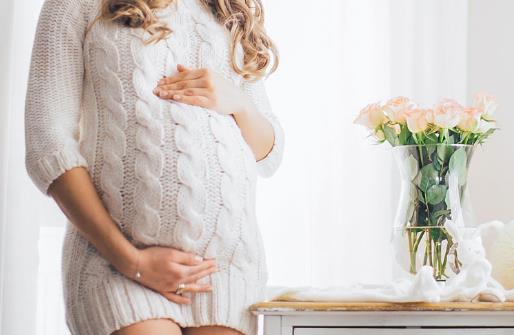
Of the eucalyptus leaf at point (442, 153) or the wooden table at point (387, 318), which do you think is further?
the eucalyptus leaf at point (442, 153)

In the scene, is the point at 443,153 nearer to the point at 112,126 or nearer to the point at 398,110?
the point at 398,110

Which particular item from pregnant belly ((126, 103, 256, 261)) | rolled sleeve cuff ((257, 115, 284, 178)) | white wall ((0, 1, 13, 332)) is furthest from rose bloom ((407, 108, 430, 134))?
white wall ((0, 1, 13, 332))

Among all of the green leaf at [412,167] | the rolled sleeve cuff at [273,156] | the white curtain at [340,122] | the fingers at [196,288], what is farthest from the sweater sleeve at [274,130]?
the white curtain at [340,122]

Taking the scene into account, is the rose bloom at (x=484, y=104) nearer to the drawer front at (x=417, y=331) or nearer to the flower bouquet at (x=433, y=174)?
the flower bouquet at (x=433, y=174)

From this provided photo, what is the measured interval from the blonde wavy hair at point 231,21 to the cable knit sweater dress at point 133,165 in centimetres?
2

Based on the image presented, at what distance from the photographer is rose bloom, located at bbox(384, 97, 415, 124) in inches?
65.9

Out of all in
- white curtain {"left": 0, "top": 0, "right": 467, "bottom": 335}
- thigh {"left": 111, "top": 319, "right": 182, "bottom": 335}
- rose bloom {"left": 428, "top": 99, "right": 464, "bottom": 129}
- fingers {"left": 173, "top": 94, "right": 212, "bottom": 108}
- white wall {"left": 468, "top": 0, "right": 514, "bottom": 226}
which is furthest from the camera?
white curtain {"left": 0, "top": 0, "right": 467, "bottom": 335}

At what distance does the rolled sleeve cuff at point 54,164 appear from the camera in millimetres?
1376

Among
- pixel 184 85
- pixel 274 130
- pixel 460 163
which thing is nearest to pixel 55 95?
pixel 184 85

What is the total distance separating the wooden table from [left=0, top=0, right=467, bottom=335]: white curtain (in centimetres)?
100

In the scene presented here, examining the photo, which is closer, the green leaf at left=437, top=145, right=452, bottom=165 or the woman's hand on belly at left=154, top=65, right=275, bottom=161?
the woman's hand on belly at left=154, top=65, right=275, bottom=161

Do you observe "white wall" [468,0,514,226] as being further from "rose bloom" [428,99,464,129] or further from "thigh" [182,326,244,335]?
"thigh" [182,326,244,335]

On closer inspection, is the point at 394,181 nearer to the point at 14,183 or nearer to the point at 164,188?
the point at 14,183

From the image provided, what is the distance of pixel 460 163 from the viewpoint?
Result: 1.66m
